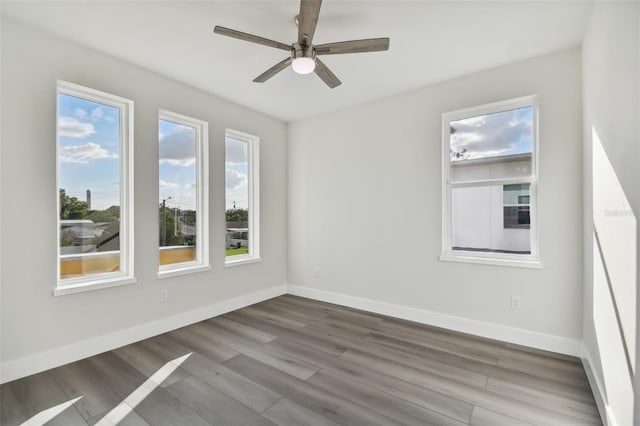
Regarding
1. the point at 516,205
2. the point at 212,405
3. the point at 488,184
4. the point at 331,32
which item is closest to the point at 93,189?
the point at 212,405

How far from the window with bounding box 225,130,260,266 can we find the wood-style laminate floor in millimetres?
1325

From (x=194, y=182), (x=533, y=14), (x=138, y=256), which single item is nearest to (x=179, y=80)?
(x=194, y=182)

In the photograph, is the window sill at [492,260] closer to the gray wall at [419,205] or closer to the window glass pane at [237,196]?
the gray wall at [419,205]

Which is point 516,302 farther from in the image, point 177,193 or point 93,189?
point 93,189

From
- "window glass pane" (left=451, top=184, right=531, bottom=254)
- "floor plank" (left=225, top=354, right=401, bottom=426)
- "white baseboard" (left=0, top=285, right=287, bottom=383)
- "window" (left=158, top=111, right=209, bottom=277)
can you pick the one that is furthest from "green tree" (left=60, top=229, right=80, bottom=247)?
"window glass pane" (left=451, top=184, right=531, bottom=254)

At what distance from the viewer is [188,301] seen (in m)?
3.53

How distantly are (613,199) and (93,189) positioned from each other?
4034mm

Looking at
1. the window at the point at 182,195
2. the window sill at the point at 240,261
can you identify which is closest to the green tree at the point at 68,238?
the window at the point at 182,195

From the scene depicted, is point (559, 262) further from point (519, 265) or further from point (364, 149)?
point (364, 149)

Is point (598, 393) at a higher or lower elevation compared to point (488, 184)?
lower

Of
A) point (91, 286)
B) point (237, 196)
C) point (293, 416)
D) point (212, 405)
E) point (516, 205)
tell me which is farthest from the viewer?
point (237, 196)

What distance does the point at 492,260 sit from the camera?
3.10 metres

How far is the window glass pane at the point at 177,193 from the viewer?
11.3 feet

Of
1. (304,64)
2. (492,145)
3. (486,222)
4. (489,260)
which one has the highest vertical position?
(304,64)
